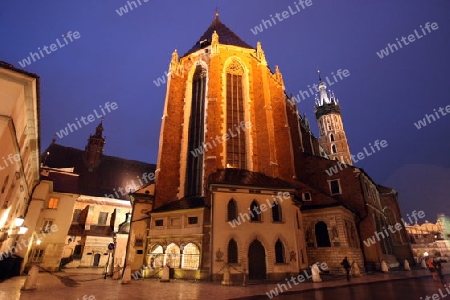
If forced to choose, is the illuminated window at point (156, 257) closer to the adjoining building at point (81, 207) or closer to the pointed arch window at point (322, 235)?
the adjoining building at point (81, 207)

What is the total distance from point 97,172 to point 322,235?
3138 centimetres

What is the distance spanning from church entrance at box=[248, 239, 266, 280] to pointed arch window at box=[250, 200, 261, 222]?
127cm

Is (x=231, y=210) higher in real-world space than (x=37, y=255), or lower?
higher

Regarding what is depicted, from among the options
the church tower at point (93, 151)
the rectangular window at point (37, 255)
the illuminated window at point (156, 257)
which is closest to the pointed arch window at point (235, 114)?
the illuminated window at point (156, 257)

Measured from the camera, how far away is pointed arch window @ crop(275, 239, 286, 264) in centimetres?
1502

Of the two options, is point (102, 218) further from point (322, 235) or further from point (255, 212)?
point (322, 235)

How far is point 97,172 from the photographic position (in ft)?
118

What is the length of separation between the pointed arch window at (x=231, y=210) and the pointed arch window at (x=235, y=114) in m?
5.58

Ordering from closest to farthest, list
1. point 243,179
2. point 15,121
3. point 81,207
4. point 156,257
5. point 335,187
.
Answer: point 15,121
point 243,179
point 156,257
point 335,187
point 81,207

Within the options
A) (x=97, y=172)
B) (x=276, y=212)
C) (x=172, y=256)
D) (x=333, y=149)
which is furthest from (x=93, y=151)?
(x=333, y=149)

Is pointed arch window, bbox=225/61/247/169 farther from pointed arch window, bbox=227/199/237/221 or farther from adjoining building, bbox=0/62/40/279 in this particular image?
adjoining building, bbox=0/62/40/279

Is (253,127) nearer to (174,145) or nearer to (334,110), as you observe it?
(174,145)

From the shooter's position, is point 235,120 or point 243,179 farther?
point 235,120

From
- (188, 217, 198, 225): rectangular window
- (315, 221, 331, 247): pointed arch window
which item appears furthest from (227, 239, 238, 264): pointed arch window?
(315, 221, 331, 247): pointed arch window
